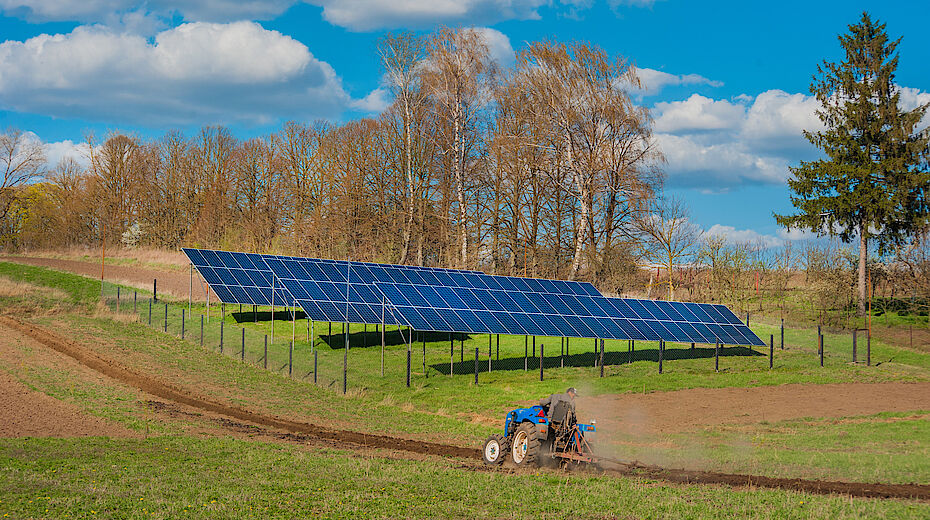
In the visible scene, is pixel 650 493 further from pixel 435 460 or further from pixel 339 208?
pixel 339 208

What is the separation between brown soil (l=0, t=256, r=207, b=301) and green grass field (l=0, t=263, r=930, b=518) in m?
13.1

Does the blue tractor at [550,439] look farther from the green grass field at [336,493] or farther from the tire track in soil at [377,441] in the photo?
the green grass field at [336,493]

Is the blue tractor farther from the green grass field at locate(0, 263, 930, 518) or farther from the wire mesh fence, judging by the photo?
the wire mesh fence

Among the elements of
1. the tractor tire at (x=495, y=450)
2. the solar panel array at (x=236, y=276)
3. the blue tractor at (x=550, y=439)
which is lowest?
the tractor tire at (x=495, y=450)

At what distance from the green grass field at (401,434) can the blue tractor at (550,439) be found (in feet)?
3.24

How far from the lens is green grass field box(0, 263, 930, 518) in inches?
463

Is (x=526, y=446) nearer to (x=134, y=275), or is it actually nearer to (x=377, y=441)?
(x=377, y=441)

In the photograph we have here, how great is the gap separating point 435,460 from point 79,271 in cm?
5895

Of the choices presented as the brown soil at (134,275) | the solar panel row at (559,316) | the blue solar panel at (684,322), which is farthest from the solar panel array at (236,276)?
the blue solar panel at (684,322)

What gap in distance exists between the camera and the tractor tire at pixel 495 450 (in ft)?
54.6

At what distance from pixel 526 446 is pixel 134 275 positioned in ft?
186

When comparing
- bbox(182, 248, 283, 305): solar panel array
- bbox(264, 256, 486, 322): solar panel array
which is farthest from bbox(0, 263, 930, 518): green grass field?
bbox(264, 256, 486, 322): solar panel array

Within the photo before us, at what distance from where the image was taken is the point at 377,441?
20.7m

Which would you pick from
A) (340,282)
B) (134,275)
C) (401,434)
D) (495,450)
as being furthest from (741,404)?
(134,275)
